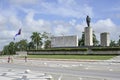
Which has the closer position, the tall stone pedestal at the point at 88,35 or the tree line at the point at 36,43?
the tall stone pedestal at the point at 88,35

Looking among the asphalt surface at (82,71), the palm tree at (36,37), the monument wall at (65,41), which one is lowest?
the asphalt surface at (82,71)

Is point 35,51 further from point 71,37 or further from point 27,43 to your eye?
point 27,43

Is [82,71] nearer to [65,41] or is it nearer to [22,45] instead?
[65,41]

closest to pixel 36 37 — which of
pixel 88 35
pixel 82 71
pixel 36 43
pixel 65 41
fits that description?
pixel 36 43

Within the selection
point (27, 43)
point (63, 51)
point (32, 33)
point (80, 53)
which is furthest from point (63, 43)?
point (27, 43)

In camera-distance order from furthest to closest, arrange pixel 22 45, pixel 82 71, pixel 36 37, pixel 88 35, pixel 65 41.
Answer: pixel 22 45 < pixel 36 37 < pixel 65 41 < pixel 88 35 < pixel 82 71

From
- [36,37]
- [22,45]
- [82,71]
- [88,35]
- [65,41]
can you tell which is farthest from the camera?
[22,45]

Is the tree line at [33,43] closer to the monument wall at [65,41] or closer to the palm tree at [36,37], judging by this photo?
the palm tree at [36,37]

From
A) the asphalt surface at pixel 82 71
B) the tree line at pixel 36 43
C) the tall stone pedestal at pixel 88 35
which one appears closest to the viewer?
the asphalt surface at pixel 82 71

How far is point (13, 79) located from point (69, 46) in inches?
2428

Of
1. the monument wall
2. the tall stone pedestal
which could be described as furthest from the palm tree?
the tall stone pedestal

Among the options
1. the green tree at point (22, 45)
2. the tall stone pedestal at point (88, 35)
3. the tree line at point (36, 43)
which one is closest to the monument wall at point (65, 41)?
the tall stone pedestal at point (88, 35)

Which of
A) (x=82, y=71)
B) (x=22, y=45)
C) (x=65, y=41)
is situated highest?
(x=22, y=45)

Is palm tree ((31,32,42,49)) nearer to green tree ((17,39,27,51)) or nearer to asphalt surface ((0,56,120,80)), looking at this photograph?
green tree ((17,39,27,51))
